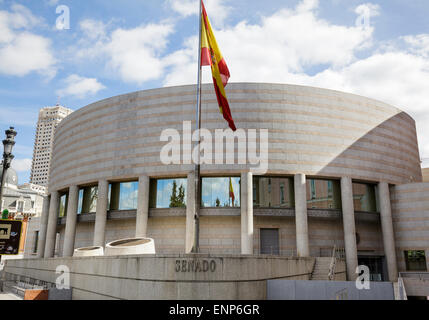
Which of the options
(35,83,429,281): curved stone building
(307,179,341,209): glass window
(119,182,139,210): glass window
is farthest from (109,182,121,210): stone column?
(307,179,341,209): glass window

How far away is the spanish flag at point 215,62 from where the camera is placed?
16.5 m

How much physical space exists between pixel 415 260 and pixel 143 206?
26846 mm

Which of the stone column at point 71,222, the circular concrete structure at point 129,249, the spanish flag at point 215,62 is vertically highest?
the spanish flag at point 215,62

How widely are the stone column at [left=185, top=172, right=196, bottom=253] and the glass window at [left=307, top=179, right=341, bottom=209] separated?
12036 mm

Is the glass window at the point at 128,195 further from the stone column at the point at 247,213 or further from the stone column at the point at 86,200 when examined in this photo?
the stone column at the point at 247,213

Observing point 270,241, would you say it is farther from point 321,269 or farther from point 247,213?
point 321,269

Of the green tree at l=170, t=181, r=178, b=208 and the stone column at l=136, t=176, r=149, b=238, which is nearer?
the stone column at l=136, t=176, r=149, b=238

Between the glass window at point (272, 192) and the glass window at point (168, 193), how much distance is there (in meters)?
7.17

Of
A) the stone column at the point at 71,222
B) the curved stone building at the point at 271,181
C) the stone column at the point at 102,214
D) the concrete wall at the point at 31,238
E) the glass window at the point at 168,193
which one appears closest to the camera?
the curved stone building at the point at 271,181

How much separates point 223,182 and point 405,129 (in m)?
22.6

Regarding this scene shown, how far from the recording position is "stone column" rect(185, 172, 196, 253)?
103ft

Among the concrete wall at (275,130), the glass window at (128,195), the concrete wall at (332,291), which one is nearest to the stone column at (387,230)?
the concrete wall at (275,130)

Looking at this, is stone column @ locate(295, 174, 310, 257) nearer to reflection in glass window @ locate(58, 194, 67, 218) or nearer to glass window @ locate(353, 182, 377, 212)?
glass window @ locate(353, 182, 377, 212)
